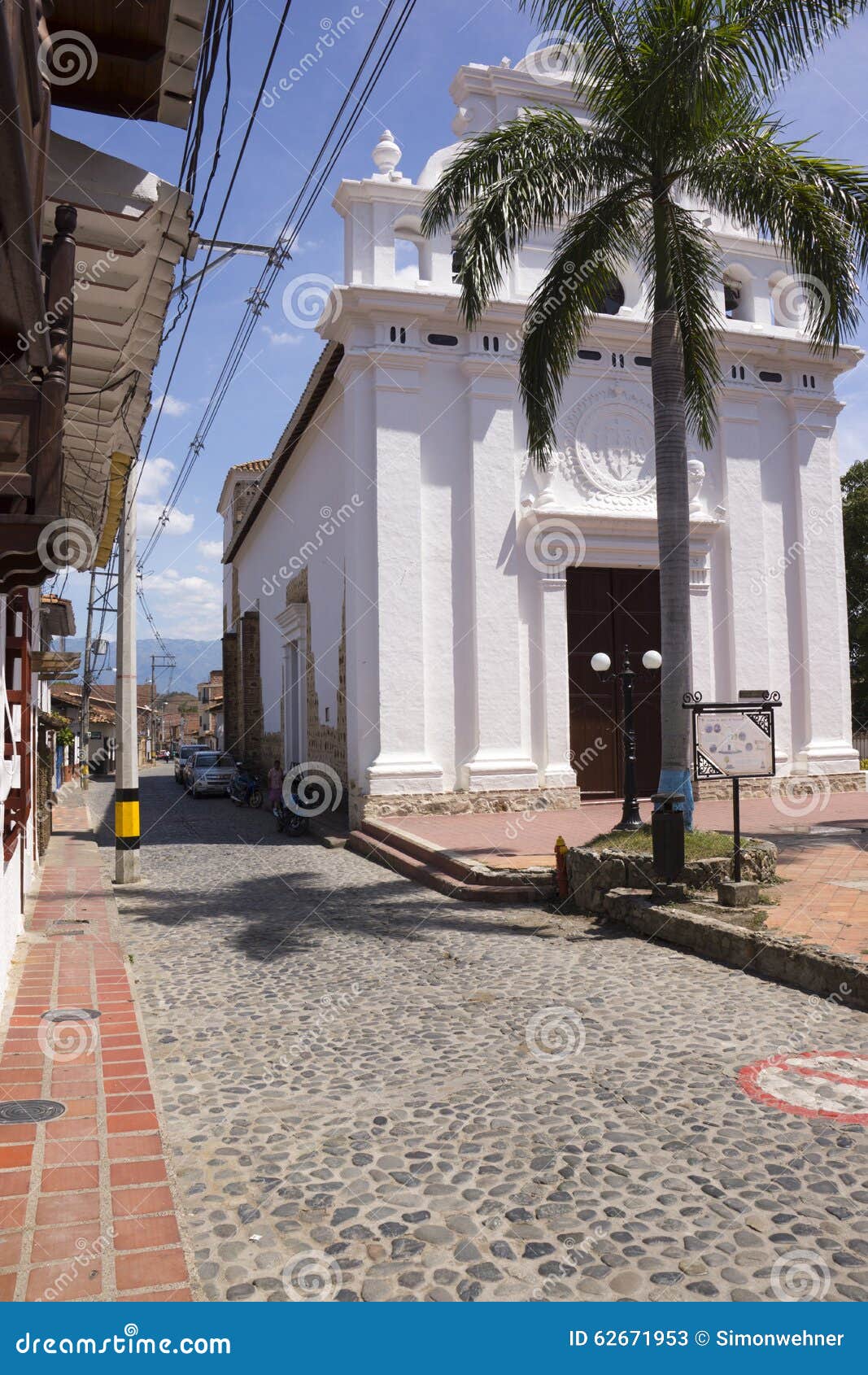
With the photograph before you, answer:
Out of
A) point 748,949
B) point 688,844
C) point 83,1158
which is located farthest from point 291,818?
point 83,1158

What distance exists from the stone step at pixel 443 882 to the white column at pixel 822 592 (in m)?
8.43

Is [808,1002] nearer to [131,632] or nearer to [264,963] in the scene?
[264,963]

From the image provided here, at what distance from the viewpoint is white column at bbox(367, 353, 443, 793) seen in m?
14.5

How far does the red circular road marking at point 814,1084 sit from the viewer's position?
13.0 feet

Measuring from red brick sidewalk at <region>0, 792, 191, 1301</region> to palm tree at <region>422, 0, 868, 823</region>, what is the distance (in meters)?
5.68

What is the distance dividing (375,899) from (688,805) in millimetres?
3141

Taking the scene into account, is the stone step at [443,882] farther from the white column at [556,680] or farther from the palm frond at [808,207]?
the palm frond at [808,207]

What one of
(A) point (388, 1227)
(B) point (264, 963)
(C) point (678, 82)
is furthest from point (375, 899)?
(C) point (678, 82)

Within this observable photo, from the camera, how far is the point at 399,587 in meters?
14.7

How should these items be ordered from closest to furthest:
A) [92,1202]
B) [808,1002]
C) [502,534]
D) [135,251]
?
[92,1202], [135,251], [808,1002], [502,534]

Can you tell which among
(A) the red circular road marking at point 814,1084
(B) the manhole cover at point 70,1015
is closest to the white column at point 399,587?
(B) the manhole cover at point 70,1015

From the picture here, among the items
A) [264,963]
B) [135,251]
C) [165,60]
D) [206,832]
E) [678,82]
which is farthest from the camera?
[206,832]

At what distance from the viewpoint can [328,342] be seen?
1569 centimetres

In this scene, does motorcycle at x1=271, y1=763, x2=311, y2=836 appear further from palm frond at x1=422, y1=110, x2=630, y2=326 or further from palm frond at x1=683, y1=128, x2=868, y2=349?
palm frond at x1=683, y1=128, x2=868, y2=349
